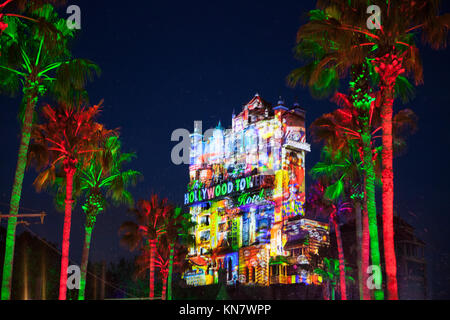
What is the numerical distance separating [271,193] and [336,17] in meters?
52.3

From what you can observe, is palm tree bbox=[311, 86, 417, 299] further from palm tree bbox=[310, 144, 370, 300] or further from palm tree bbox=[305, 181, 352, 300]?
palm tree bbox=[305, 181, 352, 300]

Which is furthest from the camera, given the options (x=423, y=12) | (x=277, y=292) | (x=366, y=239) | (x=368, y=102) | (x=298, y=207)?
(x=298, y=207)

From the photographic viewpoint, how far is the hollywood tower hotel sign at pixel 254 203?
212 feet

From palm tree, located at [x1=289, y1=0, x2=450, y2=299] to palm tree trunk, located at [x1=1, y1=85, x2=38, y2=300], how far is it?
10.6m

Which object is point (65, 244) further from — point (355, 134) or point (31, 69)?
point (355, 134)

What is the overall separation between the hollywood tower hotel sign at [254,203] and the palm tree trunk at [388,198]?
153ft

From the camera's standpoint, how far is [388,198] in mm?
16078

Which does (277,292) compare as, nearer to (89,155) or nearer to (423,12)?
(89,155)

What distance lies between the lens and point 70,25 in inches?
821

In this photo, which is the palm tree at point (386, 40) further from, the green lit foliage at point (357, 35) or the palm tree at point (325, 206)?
the palm tree at point (325, 206)

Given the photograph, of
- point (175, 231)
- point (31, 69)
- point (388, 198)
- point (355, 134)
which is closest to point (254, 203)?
point (175, 231)

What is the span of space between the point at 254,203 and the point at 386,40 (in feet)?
184
